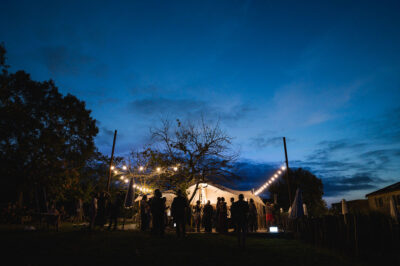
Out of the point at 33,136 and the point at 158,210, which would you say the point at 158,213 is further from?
the point at 33,136

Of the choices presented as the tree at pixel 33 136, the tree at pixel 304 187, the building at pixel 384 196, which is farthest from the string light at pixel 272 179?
the tree at pixel 304 187

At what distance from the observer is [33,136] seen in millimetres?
16672

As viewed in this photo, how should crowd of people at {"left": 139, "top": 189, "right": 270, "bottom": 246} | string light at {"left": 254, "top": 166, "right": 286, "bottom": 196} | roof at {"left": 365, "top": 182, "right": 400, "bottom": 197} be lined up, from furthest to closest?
roof at {"left": 365, "top": 182, "right": 400, "bottom": 197} < string light at {"left": 254, "top": 166, "right": 286, "bottom": 196} < crowd of people at {"left": 139, "top": 189, "right": 270, "bottom": 246}

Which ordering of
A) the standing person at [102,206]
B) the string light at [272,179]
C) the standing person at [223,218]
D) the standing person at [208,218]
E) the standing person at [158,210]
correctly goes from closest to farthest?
the standing person at [158,210]
the standing person at [102,206]
the standing person at [223,218]
the standing person at [208,218]
the string light at [272,179]

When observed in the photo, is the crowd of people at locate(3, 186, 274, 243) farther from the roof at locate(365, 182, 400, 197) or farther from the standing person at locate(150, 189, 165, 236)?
the roof at locate(365, 182, 400, 197)

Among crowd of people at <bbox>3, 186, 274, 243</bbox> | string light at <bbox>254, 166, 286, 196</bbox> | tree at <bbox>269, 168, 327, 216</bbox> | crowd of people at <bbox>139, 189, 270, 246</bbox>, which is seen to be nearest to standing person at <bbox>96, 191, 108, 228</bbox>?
crowd of people at <bbox>3, 186, 274, 243</bbox>

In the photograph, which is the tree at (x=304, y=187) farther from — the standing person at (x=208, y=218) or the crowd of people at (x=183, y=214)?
the standing person at (x=208, y=218)

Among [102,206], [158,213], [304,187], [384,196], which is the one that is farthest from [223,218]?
[304,187]

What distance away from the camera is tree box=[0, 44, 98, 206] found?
15.6 meters

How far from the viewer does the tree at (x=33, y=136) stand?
15594 millimetres

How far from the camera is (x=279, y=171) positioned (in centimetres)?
1848

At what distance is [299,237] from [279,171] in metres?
8.02

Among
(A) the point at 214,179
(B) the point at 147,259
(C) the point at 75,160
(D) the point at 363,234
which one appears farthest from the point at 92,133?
(D) the point at 363,234

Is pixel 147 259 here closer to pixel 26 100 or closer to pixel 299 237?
pixel 299 237
